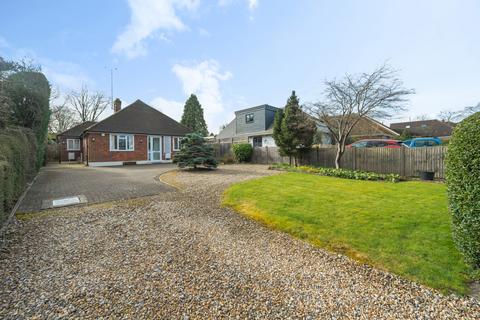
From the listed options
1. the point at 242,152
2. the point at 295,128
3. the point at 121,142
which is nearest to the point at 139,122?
the point at 121,142

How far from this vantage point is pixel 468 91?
13.2 m

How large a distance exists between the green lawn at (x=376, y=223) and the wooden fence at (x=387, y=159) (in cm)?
380

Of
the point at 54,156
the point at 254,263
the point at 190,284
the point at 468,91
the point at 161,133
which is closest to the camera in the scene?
the point at 190,284

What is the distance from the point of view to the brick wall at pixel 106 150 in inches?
677

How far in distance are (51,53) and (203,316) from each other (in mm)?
14996

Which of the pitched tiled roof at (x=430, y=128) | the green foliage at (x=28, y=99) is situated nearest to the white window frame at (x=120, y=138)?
the green foliage at (x=28, y=99)

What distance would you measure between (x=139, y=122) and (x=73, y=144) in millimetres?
11780

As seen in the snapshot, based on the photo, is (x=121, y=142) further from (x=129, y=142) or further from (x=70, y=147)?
(x=70, y=147)

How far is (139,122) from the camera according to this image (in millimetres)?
19875

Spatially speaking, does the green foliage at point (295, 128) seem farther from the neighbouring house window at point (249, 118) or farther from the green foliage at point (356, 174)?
the neighbouring house window at point (249, 118)

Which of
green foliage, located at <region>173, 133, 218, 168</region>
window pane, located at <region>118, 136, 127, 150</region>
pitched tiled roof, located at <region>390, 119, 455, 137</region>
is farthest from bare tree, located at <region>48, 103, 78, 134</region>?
pitched tiled roof, located at <region>390, 119, 455, 137</region>

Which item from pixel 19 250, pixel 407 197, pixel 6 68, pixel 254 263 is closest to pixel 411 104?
pixel 407 197

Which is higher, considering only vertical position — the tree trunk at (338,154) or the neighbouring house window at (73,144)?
the neighbouring house window at (73,144)

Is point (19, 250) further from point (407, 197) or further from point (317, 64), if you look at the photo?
point (317, 64)
